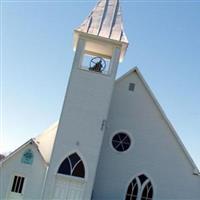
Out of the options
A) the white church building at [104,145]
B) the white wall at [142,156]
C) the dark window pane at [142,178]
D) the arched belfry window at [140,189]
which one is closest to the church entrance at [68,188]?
the white church building at [104,145]

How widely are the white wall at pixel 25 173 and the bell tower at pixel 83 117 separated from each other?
89 cm

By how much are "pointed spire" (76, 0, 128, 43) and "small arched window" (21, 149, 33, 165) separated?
5745 mm

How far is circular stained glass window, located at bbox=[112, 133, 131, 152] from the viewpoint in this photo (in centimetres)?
1833

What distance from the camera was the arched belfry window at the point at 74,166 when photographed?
653 inches

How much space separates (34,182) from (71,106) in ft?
11.8

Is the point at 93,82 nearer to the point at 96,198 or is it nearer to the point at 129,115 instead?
the point at 129,115

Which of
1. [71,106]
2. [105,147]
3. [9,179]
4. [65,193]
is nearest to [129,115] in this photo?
[105,147]

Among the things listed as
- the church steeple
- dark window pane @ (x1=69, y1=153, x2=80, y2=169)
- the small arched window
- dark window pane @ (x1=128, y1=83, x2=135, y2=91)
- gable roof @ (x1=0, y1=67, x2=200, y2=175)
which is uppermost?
the church steeple

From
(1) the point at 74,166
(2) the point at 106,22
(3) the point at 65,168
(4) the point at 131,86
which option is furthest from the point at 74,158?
(2) the point at 106,22

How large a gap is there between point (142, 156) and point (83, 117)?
11.5 feet

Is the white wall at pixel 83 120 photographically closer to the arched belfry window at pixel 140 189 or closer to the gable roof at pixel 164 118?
the gable roof at pixel 164 118

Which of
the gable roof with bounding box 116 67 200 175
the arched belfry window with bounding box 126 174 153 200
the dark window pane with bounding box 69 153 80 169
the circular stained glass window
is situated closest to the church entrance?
the dark window pane with bounding box 69 153 80 169

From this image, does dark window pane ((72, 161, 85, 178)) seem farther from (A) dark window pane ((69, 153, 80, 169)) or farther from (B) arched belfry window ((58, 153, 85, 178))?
(A) dark window pane ((69, 153, 80, 169))

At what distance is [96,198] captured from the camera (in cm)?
1769
